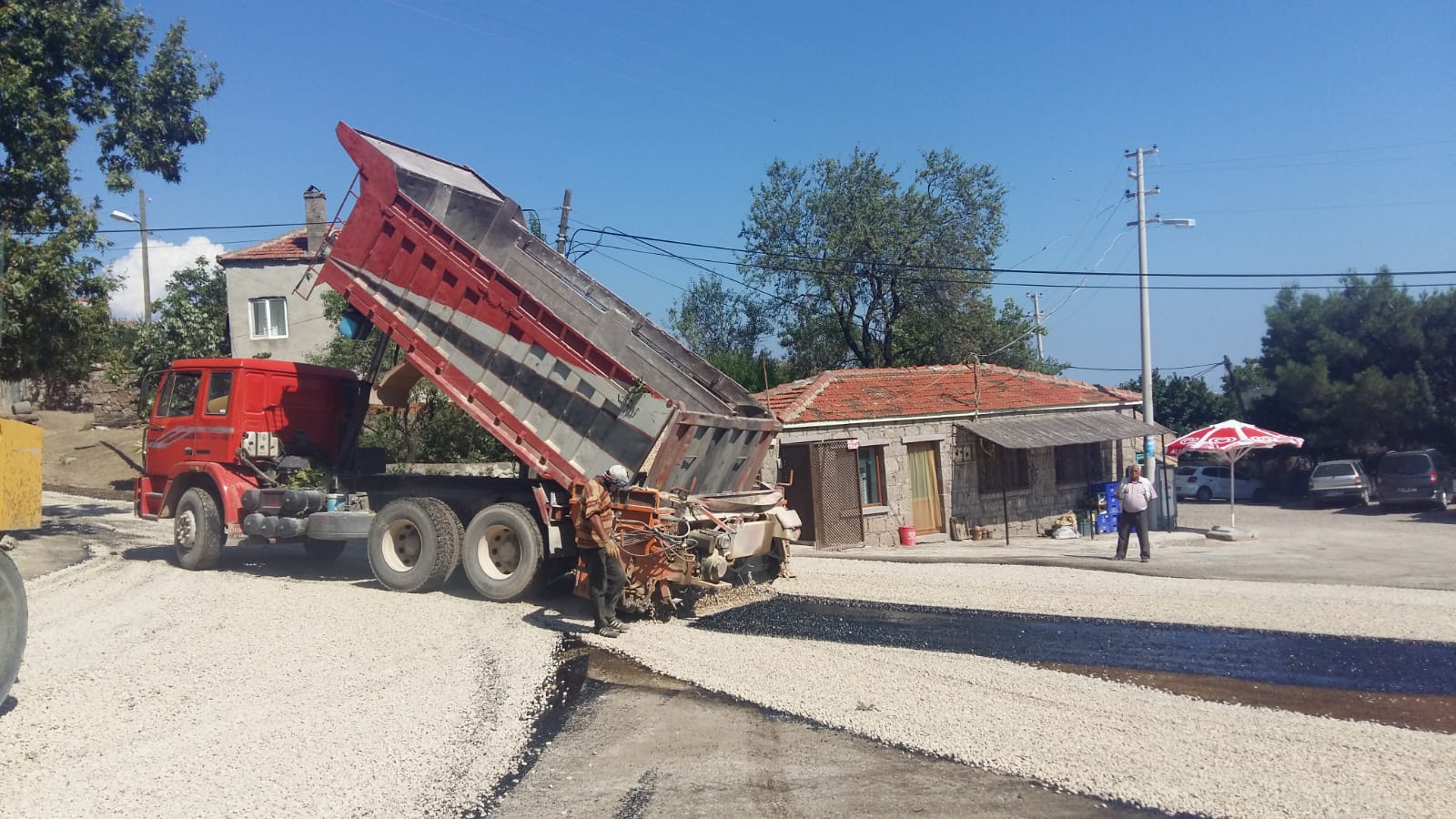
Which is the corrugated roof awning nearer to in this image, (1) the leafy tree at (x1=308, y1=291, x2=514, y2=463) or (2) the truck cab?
(1) the leafy tree at (x1=308, y1=291, x2=514, y2=463)

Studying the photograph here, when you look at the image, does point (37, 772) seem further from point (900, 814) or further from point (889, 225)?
point (889, 225)

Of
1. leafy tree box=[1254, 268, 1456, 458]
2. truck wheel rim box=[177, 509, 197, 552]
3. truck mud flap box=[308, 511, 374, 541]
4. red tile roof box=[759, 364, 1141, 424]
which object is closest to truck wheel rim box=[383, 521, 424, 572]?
truck mud flap box=[308, 511, 374, 541]

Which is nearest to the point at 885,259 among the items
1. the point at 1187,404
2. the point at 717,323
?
the point at 717,323

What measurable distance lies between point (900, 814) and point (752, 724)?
1.67 meters

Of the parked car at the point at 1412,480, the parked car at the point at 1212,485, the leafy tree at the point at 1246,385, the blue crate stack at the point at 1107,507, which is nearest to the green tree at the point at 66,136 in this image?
the blue crate stack at the point at 1107,507

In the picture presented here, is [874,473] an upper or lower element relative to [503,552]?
upper

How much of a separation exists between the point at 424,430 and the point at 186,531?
13.6 ft

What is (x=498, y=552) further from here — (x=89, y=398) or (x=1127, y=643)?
(x=89, y=398)

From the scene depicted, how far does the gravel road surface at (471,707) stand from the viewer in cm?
499

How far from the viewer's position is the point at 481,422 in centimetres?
1020

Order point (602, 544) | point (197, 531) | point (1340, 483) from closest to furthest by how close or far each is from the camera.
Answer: point (602, 544)
point (197, 531)
point (1340, 483)

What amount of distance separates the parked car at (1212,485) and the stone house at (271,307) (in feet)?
103

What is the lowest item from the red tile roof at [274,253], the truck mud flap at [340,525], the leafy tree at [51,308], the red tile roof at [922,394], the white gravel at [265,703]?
the white gravel at [265,703]

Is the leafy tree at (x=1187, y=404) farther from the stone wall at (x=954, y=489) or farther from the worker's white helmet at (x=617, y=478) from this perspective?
the worker's white helmet at (x=617, y=478)
